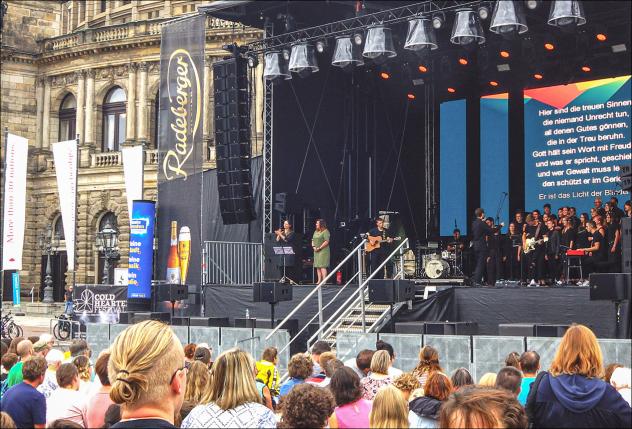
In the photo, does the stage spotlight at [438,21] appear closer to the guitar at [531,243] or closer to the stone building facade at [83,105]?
the guitar at [531,243]

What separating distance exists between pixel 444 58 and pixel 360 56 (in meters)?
3.56

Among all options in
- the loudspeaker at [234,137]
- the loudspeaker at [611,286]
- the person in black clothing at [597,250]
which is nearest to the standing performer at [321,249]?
the loudspeaker at [234,137]

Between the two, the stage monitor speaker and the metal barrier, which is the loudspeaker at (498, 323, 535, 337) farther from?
the metal barrier

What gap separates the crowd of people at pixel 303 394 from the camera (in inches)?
130

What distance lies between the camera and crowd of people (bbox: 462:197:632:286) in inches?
711

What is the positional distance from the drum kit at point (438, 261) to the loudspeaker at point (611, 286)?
6246 mm

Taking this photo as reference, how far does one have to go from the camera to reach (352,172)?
908 inches

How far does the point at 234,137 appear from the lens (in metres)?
21.4

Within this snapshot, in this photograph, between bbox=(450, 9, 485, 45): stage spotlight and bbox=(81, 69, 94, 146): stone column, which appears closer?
bbox=(450, 9, 485, 45): stage spotlight

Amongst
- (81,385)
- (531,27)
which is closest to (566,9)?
(531,27)

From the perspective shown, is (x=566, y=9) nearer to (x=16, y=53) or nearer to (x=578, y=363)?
(x=578, y=363)

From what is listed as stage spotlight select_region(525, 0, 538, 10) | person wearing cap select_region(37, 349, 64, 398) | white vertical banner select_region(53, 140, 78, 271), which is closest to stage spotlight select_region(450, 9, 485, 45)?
stage spotlight select_region(525, 0, 538, 10)

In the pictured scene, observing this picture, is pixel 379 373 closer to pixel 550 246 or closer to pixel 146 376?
pixel 146 376

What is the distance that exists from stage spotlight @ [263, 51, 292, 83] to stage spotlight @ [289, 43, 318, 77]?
0.55 m
